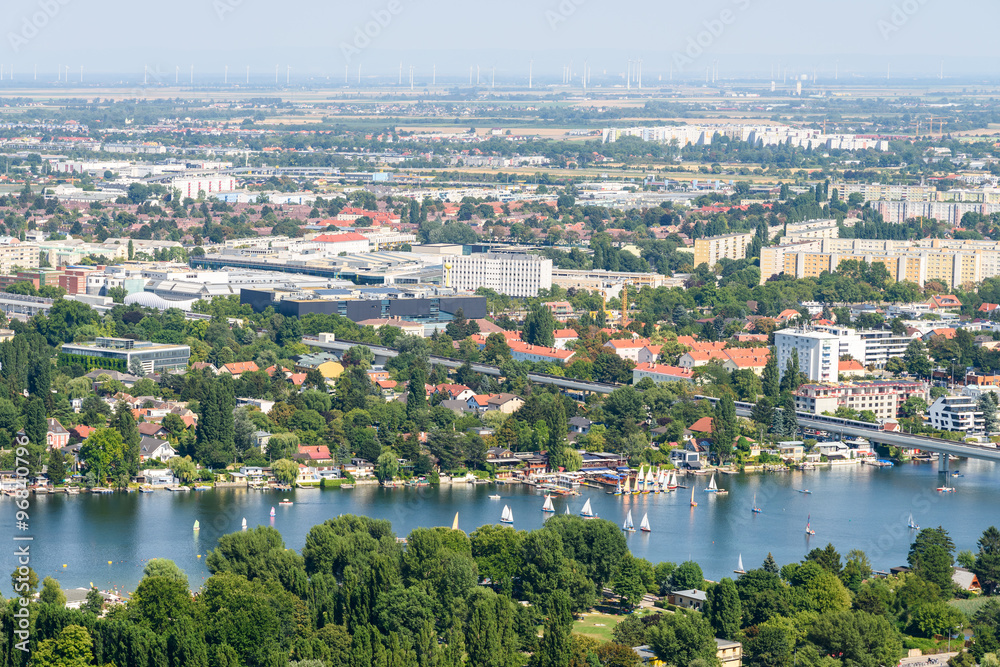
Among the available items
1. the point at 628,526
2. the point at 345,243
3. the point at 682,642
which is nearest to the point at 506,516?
the point at 628,526

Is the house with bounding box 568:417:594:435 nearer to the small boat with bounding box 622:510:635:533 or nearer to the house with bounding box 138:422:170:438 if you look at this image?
the small boat with bounding box 622:510:635:533

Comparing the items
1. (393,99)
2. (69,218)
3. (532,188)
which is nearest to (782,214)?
(532,188)

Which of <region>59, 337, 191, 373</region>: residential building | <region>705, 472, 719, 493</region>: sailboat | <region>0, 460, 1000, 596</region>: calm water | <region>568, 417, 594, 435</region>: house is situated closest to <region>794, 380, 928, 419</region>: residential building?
<region>0, 460, 1000, 596</region>: calm water

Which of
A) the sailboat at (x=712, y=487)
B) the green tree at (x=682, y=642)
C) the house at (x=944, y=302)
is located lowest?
the sailboat at (x=712, y=487)

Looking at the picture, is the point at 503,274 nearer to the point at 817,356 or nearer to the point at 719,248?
the point at 719,248

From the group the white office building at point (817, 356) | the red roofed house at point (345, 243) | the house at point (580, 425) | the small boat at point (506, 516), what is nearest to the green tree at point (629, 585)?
the small boat at point (506, 516)

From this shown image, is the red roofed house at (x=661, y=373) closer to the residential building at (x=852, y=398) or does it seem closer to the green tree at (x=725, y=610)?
the residential building at (x=852, y=398)

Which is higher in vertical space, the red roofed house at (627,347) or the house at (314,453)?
the red roofed house at (627,347)
